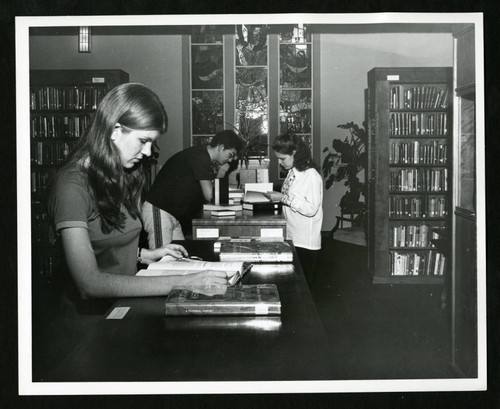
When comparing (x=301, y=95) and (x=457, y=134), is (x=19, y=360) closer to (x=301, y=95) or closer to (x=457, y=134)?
(x=457, y=134)

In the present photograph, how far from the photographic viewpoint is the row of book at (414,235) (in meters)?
2.93

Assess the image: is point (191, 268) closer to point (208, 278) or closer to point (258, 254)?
point (208, 278)

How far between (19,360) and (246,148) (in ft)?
6.44

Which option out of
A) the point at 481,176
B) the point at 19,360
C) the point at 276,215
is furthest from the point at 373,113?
the point at 19,360

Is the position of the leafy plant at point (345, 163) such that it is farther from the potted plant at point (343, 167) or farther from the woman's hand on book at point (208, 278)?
the woman's hand on book at point (208, 278)

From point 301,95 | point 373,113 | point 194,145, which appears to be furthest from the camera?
point 373,113

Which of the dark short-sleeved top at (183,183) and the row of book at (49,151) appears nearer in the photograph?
the row of book at (49,151)

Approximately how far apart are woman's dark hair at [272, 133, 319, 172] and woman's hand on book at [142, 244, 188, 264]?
4.52 ft

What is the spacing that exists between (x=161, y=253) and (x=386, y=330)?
1.04m

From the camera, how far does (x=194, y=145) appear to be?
266cm

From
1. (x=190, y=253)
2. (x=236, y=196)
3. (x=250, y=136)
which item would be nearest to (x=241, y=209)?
(x=236, y=196)

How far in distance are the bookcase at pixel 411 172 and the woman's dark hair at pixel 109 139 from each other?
43.8 inches

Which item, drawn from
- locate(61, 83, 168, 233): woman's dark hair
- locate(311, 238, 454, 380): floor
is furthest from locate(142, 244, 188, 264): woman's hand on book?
locate(311, 238, 454, 380): floor

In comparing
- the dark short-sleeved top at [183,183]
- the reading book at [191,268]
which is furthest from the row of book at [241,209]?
the reading book at [191,268]
